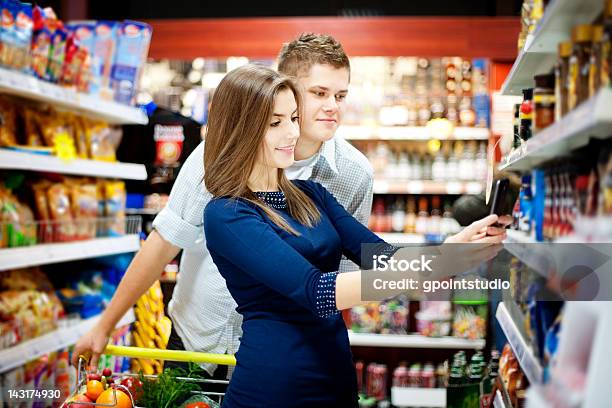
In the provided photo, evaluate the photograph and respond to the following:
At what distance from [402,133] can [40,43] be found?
3.05 metres

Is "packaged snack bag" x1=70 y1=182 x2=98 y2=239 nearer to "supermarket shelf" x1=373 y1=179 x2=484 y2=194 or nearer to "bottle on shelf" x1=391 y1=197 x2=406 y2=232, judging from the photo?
"supermarket shelf" x1=373 y1=179 x2=484 y2=194

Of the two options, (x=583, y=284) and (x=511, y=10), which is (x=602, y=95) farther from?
(x=511, y=10)

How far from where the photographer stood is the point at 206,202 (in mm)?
2191

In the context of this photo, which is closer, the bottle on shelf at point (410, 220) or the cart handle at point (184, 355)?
the cart handle at point (184, 355)

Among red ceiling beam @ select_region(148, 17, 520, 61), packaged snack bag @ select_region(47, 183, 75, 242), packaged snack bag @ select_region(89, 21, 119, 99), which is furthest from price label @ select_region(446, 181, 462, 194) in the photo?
packaged snack bag @ select_region(47, 183, 75, 242)

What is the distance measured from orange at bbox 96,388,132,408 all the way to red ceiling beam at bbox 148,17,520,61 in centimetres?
416

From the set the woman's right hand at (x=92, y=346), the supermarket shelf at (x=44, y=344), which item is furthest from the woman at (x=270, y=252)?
the supermarket shelf at (x=44, y=344)

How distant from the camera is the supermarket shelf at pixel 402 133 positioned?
5.62m

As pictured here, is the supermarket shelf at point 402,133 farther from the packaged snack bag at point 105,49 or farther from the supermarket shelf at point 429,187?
the packaged snack bag at point 105,49

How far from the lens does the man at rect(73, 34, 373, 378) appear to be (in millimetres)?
2094

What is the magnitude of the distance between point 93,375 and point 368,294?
85cm

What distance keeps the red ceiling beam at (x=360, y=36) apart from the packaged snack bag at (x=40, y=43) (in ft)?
8.73

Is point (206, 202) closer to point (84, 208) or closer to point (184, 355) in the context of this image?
point (184, 355)

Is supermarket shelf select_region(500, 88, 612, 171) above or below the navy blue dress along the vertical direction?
above
